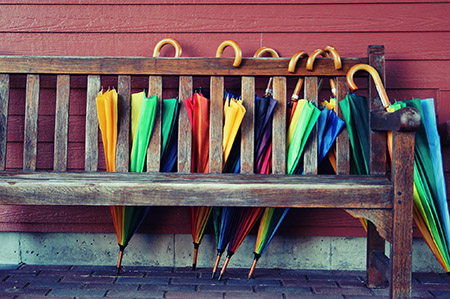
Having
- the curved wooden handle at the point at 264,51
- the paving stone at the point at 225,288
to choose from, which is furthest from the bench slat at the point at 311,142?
the paving stone at the point at 225,288

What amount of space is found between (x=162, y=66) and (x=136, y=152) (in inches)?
16.1

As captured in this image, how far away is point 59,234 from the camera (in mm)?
2307

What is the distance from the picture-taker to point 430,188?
72.4 inches

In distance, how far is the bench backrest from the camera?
1.99m

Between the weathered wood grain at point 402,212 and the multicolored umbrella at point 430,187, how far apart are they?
207 millimetres

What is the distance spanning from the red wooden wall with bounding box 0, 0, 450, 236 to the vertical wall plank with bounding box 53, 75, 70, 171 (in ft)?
0.74

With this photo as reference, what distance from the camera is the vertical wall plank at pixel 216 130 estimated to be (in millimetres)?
1983

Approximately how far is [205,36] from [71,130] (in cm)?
84

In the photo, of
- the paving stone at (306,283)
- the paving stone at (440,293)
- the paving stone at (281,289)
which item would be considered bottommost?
the paving stone at (440,293)

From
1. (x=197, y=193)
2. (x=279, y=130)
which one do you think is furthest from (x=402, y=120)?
(x=197, y=193)

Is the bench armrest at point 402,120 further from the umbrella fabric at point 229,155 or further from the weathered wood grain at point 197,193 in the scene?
the umbrella fabric at point 229,155

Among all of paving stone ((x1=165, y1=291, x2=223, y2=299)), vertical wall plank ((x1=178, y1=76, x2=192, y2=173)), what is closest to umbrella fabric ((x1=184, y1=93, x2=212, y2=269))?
vertical wall plank ((x1=178, y1=76, x2=192, y2=173))

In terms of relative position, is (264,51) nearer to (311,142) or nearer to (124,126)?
(311,142)

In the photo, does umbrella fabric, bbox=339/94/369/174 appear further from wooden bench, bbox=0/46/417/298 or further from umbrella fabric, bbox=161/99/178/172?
umbrella fabric, bbox=161/99/178/172
